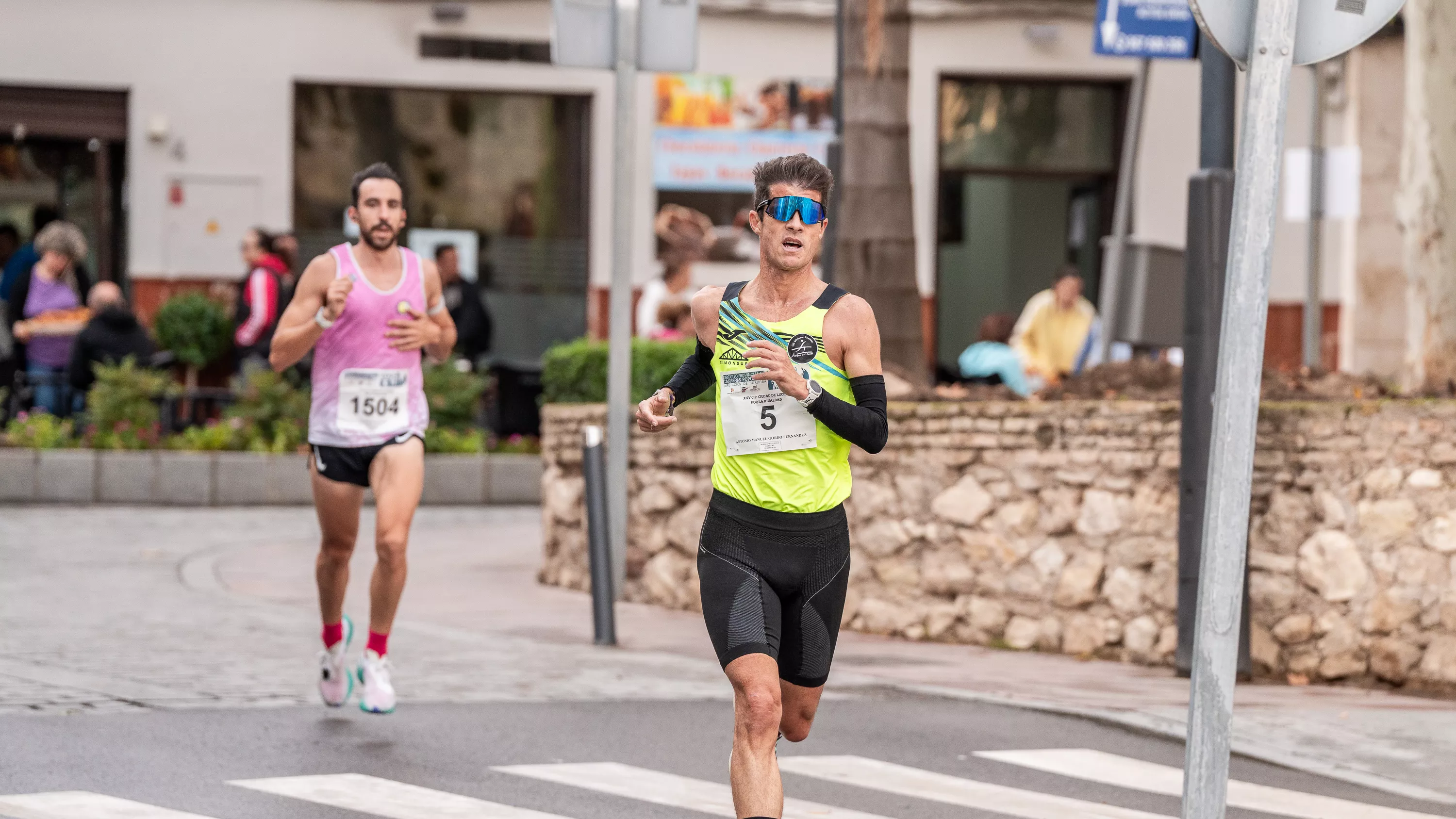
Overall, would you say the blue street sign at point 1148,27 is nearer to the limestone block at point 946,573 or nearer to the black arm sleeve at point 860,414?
the limestone block at point 946,573

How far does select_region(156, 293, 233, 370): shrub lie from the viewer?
734 inches

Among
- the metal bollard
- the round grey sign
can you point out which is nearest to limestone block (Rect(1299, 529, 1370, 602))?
the metal bollard

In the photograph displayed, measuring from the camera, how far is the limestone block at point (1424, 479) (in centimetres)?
838

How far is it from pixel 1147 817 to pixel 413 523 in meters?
9.23

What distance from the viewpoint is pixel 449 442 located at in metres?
15.9

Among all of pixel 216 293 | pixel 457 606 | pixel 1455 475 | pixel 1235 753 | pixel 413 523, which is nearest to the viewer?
pixel 1235 753

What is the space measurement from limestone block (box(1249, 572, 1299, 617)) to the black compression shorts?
13.4ft

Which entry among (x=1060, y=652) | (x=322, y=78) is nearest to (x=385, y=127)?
(x=322, y=78)

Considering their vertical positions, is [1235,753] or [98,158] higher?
[98,158]

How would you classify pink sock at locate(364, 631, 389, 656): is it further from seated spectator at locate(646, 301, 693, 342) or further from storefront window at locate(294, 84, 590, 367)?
storefront window at locate(294, 84, 590, 367)

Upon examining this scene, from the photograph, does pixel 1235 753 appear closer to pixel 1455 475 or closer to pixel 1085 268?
pixel 1455 475

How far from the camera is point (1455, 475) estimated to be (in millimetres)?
8344

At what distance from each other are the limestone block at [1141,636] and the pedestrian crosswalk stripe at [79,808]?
470 cm

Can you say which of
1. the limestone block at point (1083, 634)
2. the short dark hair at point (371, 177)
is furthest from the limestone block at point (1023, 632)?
the short dark hair at point (371, 177)
